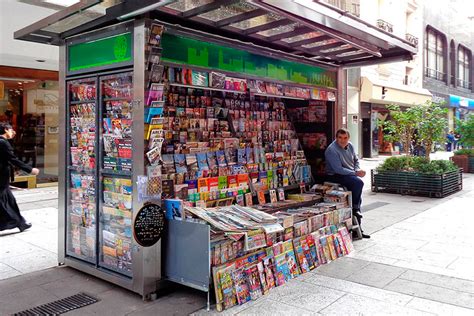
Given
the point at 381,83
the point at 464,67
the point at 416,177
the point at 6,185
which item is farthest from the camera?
the point at 464,67

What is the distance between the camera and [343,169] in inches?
254

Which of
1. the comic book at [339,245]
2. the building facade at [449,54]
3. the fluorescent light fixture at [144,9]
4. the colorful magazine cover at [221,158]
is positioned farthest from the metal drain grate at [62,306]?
the building facade at [449,54]

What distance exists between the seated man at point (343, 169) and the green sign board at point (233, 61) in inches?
39.8

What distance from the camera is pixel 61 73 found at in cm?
523

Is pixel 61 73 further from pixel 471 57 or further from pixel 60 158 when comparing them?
pixel 471 57

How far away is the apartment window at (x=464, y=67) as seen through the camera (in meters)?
38.0

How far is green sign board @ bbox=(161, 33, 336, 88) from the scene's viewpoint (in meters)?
4.41

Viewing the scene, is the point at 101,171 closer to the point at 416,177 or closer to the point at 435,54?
the point at 416,177

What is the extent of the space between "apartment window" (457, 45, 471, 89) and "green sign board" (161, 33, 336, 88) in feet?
121

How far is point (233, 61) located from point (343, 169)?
2.51 m

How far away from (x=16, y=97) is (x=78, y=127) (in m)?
7.57

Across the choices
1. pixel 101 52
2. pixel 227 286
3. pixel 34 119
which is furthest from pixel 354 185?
pixel 34 119

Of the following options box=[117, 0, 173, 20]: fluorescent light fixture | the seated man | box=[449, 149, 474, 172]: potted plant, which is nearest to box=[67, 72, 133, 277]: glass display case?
box=[117, 0, 173, 20]: fluorescent light fixture

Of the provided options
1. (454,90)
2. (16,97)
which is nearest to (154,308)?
(16,97)
